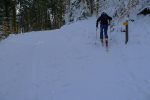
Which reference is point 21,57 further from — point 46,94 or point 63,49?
point 46,94

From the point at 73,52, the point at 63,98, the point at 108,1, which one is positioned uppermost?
the point at 108,1

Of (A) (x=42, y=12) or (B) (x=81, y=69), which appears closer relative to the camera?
(B) (x=81, y=69)

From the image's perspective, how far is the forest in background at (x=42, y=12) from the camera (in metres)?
38.2

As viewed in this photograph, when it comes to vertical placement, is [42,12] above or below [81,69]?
above

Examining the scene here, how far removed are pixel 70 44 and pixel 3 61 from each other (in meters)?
3.90

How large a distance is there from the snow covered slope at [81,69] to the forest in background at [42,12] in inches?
345

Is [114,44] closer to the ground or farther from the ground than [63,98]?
farther from the ground

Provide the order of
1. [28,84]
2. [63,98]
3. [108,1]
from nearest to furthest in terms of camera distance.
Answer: [63,98] < [28,84] < [108,1]

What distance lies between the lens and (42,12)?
170 feet

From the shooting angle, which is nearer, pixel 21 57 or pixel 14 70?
pixel 14 70

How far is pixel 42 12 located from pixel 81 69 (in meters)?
40.3

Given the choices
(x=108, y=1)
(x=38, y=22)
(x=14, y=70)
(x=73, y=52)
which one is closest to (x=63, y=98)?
(x=14, y=70)

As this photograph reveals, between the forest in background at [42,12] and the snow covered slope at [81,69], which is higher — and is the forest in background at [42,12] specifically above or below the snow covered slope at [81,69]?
above

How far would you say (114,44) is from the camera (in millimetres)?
16109
